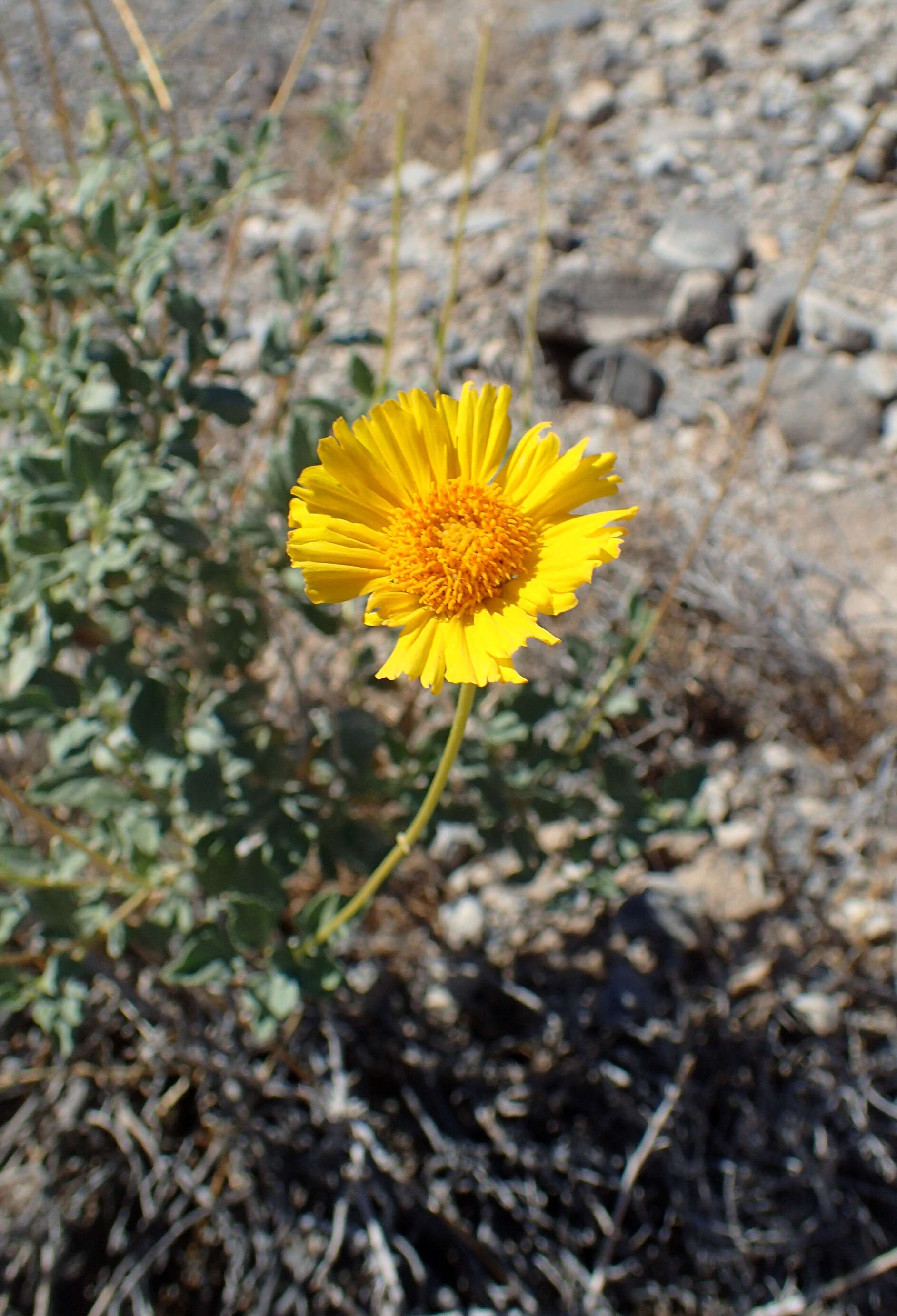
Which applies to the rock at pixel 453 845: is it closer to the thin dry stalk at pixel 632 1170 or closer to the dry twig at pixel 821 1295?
the thin dry stalk at pixel 632 1170

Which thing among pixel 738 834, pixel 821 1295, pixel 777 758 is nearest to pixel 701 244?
pixel 777 758

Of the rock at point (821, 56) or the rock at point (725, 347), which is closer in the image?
the rock at point (725, 347)

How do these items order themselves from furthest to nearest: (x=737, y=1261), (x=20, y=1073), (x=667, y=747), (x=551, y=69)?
(x=551, y=69) → (x=667, y=747) → (x=20, y=1073) → (x=737, y=1261)

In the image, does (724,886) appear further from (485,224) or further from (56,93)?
(485,224)

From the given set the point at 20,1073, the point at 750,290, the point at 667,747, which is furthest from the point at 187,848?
the point at 750,290

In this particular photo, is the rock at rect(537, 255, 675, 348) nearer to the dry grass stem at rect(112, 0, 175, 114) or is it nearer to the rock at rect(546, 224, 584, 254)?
the rock at rect(546, 224, 584, 254)

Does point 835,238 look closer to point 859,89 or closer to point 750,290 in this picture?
point 750,290

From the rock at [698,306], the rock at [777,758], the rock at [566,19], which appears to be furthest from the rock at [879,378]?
the rock at [566,19]
